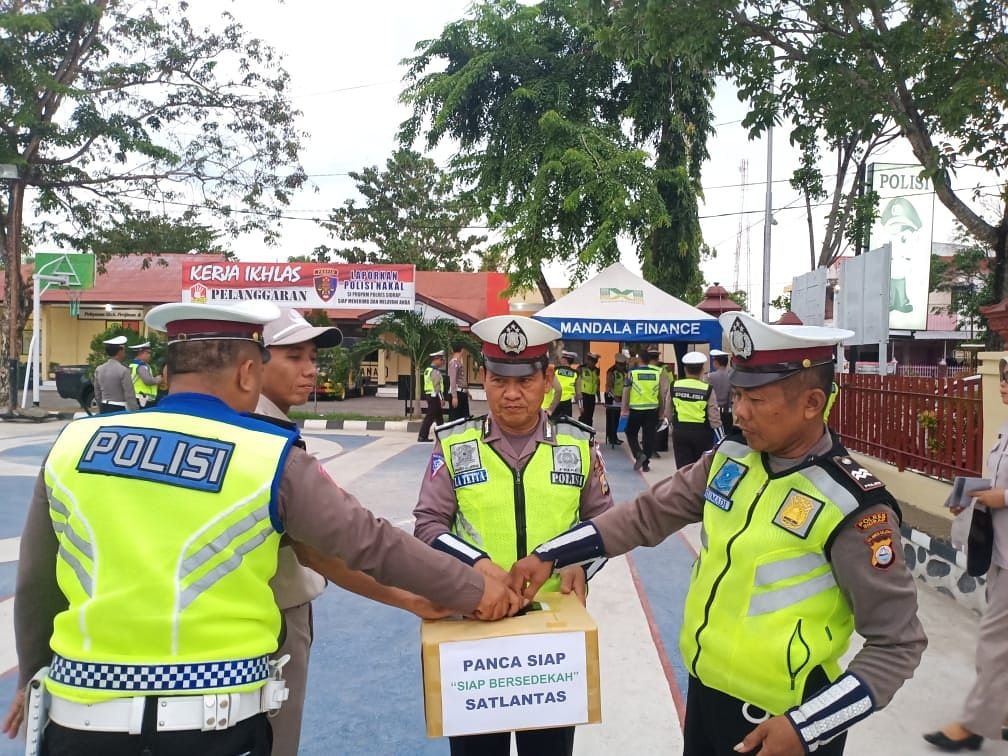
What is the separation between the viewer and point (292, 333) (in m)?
2.75

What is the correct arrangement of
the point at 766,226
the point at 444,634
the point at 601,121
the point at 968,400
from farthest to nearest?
1. the point at 766,226
2. the point at 601,121
3. the point at 968,400
4. the point at 444,634

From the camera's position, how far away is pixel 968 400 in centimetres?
582

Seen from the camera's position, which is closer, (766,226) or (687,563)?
(687,563)

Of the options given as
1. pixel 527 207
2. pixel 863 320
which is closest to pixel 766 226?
pixel 527 207

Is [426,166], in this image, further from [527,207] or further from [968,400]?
[968,400]

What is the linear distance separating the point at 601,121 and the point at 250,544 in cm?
1589

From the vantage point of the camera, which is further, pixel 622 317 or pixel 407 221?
pixel 407 221

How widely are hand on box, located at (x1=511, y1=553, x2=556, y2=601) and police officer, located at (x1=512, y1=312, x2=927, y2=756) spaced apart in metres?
0.39

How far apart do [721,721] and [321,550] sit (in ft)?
3.40

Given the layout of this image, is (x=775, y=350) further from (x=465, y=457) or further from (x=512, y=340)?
(x=465, y=457)

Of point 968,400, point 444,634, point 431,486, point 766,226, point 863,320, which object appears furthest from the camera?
point 766,226

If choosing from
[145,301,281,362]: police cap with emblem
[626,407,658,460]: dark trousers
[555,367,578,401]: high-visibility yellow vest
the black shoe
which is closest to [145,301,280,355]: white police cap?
[145,301,281,362]: police cap with emblem

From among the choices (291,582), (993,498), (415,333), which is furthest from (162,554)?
(415,333)

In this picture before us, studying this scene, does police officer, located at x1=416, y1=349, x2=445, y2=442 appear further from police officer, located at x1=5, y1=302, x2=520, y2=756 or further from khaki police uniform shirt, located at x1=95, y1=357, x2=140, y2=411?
police officer, located at x1=5, y1=302, x2=520, y2=756
